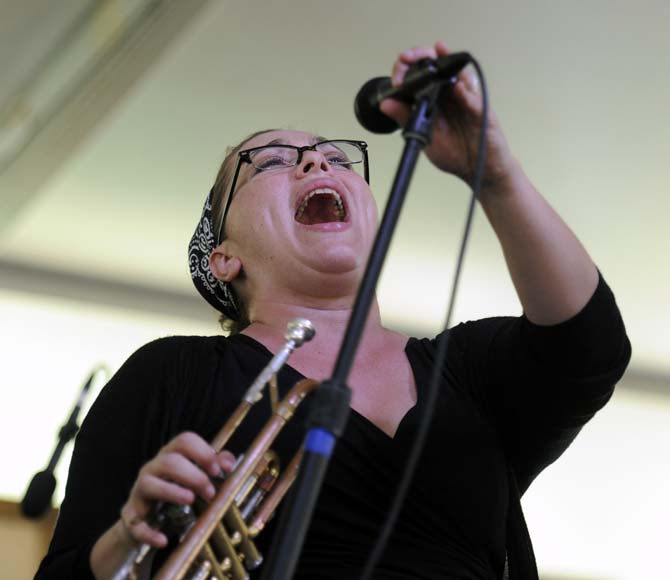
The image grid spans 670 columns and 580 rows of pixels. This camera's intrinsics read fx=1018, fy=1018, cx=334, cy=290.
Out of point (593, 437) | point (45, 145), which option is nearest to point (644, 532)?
point (593, 437)

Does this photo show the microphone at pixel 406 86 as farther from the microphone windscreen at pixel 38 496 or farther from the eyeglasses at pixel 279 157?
the microphone windscreen at pixel 38 496

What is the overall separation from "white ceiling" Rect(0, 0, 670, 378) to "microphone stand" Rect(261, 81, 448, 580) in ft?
7.39

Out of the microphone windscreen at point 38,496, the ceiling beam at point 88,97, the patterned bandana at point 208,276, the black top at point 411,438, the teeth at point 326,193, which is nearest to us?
the black top at point 411,438

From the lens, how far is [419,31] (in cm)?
322

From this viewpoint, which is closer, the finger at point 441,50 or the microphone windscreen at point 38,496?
the finger at point 441,50

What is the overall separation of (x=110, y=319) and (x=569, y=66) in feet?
6.96

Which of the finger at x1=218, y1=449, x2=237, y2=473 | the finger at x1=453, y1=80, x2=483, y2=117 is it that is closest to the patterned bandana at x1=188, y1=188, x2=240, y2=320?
the finger at x1=218, y1=449, x2=237, y2=473

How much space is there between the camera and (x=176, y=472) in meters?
1.10

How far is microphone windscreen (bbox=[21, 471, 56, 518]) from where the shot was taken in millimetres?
1939

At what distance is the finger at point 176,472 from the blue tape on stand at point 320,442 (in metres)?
0.25

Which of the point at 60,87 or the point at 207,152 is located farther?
the point at 207,152

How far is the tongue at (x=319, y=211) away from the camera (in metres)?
1.72

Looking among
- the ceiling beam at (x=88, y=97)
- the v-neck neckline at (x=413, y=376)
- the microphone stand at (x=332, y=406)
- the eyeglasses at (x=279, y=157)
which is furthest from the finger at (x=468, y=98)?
the ceiling beam at (x=88, y=97)

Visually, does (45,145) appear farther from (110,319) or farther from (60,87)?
(110,319)
